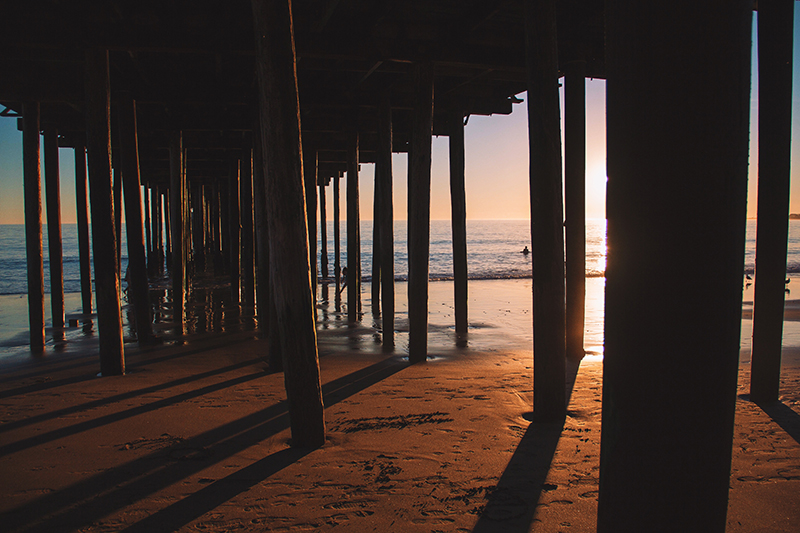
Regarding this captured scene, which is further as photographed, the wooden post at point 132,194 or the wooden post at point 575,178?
the wooden post at point 132,194

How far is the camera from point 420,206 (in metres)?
6.38

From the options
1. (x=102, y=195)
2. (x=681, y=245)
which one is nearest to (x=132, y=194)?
(x=102, y=195)

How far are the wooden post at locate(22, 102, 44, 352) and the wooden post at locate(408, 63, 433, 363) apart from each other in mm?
5317

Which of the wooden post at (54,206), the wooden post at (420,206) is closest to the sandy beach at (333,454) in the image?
the wooden post at (420,206)

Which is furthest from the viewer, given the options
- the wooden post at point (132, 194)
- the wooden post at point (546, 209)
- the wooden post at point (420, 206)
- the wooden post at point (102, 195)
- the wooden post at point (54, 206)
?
the wooden post at point (54, 206)

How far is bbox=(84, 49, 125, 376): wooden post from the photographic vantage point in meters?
5.57

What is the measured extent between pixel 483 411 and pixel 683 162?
3806 millimetres

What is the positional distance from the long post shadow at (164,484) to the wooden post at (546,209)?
201 cm

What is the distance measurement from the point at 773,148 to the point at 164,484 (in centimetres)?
506

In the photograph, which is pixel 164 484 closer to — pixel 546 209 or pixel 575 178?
pixel 546 209

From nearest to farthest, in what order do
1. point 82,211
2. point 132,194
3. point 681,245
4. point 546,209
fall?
point 681,245 → point 546,209 → point 132,194 → point 82,211

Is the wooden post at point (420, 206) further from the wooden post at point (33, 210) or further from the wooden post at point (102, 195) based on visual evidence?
the wooden post at point (33, 210)

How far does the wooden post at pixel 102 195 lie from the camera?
5566 millimetres

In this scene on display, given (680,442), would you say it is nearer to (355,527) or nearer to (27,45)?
(355,527)
